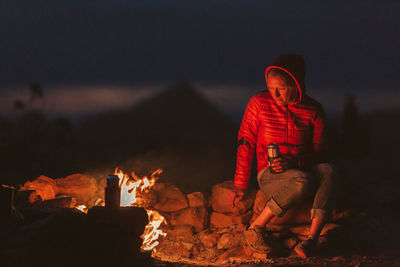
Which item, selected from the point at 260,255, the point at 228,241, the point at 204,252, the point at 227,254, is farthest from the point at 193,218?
the point at 260,255

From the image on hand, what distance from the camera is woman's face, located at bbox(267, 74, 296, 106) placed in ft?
14.3

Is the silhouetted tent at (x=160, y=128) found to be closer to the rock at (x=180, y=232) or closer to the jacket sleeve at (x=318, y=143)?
the rock at (x=180, y=232)

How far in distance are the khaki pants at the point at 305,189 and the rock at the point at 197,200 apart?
153 centimetres

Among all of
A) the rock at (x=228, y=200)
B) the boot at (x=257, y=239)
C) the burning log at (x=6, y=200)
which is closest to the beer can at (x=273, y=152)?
the boot at (x=257, y=239)

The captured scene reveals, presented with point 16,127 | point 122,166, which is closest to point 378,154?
point 122,166

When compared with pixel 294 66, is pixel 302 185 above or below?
below

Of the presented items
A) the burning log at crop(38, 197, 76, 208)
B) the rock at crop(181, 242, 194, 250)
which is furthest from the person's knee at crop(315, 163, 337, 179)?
the burning log at crop(38, 197, 76, 208)

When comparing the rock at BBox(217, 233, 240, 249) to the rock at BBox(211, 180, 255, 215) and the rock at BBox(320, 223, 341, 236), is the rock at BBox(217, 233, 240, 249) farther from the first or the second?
the rock at BBox(320, 223, 341, 236)

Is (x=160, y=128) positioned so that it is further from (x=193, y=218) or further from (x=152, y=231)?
(x=152, y=231)

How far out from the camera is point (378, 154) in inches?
459

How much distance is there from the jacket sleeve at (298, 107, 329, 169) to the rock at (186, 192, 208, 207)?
174 centimetres

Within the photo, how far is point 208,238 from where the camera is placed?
5.37 metres

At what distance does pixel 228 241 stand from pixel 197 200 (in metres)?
0.80

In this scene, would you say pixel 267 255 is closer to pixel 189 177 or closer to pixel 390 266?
pixel 390 266
